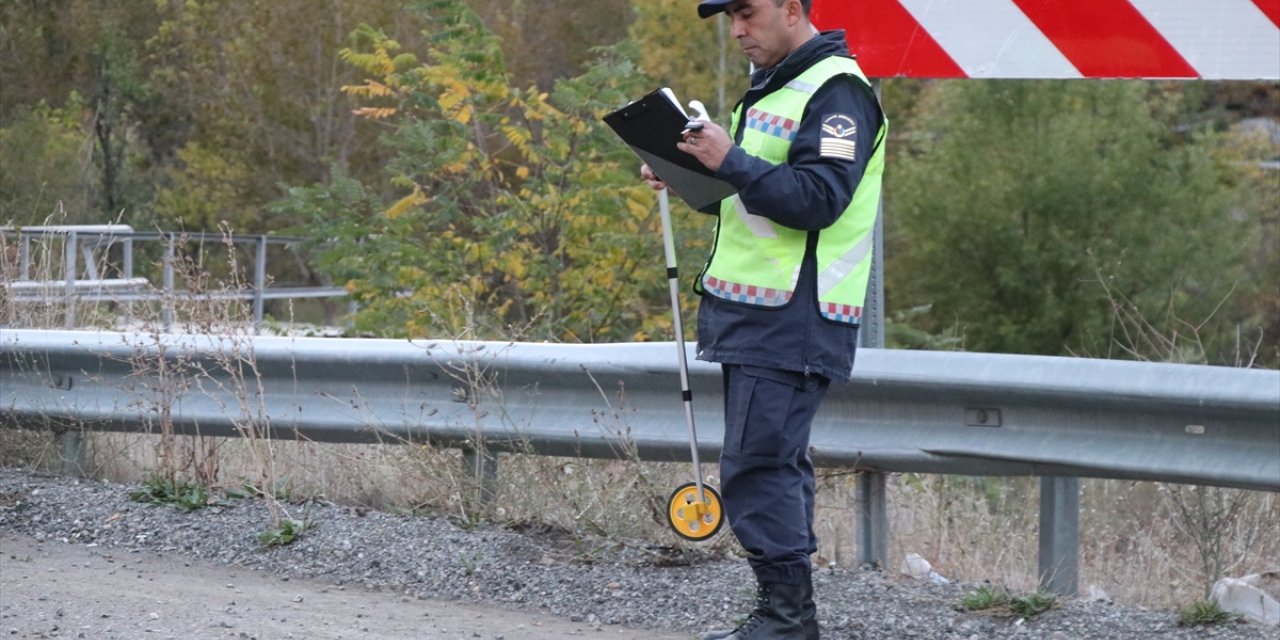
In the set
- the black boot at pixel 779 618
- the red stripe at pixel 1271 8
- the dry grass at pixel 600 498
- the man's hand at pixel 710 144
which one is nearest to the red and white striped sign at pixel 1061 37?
the red stripe at pixel 1271 8

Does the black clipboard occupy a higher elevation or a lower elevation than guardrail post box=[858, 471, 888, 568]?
higher

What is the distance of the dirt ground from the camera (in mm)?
4328

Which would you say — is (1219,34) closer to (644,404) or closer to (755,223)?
(755,223)

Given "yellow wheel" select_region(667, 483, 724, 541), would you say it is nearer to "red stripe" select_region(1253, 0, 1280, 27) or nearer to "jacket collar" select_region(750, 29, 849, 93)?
"jacket collar" select_region(750, 29, 849, 93)

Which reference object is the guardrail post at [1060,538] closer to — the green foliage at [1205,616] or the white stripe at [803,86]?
the green foliage at [1205,616]

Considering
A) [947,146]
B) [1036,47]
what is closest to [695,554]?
[1036,47]

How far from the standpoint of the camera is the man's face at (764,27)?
3.96 metres

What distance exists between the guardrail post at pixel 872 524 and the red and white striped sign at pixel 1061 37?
4.22 ft

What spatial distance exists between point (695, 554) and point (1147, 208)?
28109mm

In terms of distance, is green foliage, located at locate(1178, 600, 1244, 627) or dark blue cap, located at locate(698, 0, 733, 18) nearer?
dark blue cap, located at locate(698, 0, 733, 18)

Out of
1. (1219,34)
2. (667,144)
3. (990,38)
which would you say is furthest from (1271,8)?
(667,144)

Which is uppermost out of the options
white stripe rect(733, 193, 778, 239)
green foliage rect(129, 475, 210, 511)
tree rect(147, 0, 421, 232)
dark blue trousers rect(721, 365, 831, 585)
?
tree rect(147, 0, 421, 232)

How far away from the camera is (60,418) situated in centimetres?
628

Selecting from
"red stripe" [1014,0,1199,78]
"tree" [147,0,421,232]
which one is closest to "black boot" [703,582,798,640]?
"red stripe" [1014,0,1199,78]
